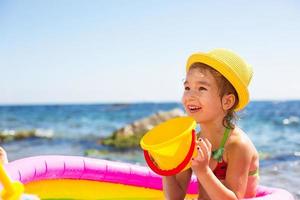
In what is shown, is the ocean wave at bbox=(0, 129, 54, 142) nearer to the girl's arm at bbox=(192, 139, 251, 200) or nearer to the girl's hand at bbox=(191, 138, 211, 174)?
the girl's arm at bbox=(192, 139, 251, 200)

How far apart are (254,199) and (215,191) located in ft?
0.99

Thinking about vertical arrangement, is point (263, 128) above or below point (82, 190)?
below

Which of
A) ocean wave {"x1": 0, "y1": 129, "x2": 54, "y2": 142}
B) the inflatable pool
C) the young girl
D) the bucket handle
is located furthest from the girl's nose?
ocean wave {"x1": 0, "y1": 129, "x2": 54, "y2": 142}

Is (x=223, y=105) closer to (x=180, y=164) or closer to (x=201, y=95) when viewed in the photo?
(x=201, y=95)

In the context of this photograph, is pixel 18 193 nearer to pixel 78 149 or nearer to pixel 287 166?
pixel 287 166

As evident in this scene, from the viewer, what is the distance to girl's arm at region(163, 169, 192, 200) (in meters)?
2.38

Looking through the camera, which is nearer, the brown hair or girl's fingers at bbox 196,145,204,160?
girl's fingers at bbox 196,145,204,160

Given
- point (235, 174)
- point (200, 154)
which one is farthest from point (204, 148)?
point (235, 174)

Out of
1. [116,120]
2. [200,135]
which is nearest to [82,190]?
[200,135]

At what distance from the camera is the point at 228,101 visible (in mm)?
2275

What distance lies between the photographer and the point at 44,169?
9.82 ft

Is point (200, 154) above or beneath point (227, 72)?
beneath

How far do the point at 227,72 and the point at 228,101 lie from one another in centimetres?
15

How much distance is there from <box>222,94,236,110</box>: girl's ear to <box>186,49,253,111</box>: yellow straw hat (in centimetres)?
3
